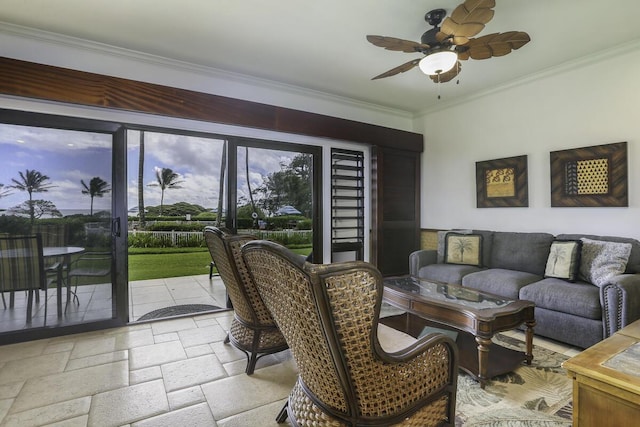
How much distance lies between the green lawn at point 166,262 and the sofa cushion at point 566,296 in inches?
208

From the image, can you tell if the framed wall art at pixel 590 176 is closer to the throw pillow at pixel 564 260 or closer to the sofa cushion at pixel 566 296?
the throw pillow at pixel 564 260

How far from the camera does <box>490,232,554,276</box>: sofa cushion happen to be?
3.61 metres

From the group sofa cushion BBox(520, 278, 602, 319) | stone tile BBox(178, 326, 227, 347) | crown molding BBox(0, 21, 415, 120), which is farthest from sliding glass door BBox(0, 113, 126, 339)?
sofa cushion BBox(520, 278, 602, 319)

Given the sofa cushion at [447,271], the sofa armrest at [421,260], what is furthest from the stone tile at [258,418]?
the sofa armrest at [421,260]

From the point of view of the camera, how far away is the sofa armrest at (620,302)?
2.43 meters

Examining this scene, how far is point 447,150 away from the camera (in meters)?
5.05

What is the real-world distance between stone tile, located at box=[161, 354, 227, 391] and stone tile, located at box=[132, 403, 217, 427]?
0.30 metres

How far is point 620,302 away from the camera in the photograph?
2447 mm

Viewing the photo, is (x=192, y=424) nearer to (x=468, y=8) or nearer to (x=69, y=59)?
(x=468, y=8)

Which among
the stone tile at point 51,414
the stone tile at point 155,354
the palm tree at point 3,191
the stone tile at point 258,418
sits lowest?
the stone tile at point 258,418

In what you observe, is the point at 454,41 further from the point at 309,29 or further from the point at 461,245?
the point at 461,245

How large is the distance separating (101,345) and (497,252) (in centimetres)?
441

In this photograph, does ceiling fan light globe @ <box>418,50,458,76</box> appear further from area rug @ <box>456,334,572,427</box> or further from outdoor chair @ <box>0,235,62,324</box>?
outdoor chair @ <box>0,235,62,324</box>

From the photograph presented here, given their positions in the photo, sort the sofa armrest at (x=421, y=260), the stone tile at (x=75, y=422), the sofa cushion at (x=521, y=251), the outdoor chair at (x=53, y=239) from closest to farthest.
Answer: the stone tile at (x=75, y=422), the outdoor chair at (x=53, y=239), the sofa cushion at (x=521, y=251), the sofa armrest at (x=421, y=260)
